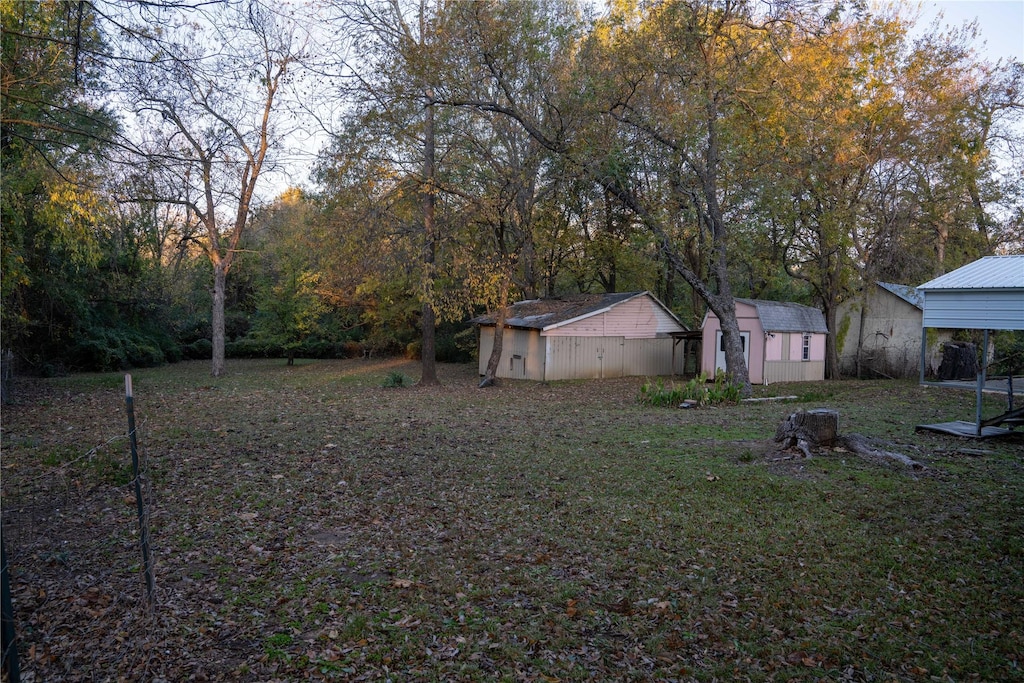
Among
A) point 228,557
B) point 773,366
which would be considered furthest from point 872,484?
point 773,366

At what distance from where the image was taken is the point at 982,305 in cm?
1148

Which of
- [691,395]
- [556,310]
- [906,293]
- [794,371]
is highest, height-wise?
[906,293]

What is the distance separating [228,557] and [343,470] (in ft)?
10.7

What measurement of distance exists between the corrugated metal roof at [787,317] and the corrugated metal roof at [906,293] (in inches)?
105

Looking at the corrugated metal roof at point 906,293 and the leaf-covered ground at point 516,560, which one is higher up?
the corrugated metal roof at point 906,293

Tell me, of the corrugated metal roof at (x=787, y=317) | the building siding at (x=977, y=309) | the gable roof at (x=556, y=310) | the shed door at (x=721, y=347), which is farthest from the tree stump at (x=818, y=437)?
the corrugated metal roof at (x=787, y=317)

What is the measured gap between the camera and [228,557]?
20.1 ft

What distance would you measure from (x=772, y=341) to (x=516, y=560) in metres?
21.8

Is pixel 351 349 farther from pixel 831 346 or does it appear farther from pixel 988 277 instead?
pixel 988 277

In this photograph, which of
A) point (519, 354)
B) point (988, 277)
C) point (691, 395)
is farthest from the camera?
point (519, 354)

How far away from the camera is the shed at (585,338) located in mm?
24562

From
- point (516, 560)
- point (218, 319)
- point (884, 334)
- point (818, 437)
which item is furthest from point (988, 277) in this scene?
point (218, 319)

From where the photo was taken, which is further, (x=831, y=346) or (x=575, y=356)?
(x=831, y=346)

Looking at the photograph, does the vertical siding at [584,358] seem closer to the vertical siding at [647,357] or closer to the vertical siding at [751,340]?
the vertical siding at [647,357]
